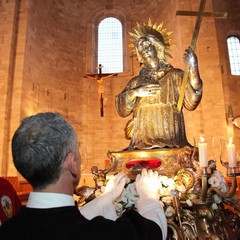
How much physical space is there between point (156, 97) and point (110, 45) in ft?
32.5

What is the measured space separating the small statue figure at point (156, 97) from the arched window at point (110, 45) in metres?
8.54

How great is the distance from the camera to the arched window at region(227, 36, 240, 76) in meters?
12.6

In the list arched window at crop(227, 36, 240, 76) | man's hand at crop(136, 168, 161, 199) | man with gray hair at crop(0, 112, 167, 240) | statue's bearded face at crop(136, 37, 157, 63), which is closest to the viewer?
man with gray hair at crop(0, 112, 167, 240)

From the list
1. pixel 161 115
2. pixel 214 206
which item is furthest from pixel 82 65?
pixel 214 206

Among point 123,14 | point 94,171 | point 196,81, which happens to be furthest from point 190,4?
point 94,171

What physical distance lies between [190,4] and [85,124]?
21.7ft

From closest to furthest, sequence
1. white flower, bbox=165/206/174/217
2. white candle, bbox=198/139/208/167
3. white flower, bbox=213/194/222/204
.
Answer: white candle, bbox=198/139/208/167, white flower, bbox=165/206/174/217, white flower, bbox=213/194/222/204

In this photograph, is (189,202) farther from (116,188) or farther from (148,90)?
(148,90)

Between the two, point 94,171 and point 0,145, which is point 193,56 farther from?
point 0,145

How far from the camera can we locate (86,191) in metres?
3.22

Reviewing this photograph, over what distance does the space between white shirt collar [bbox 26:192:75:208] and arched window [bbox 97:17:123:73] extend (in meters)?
12.1

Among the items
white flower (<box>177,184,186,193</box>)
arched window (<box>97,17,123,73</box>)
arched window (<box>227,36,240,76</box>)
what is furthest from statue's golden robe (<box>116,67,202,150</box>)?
arched window (<box>227,36,240,76</box>)

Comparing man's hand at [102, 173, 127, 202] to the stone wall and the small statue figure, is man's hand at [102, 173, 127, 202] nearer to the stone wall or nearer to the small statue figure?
the small statue figure

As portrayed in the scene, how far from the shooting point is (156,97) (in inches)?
164
